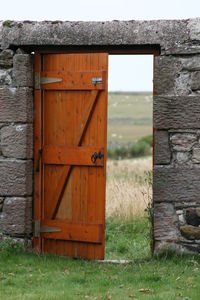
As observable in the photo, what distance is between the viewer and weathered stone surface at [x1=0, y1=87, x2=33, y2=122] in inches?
288

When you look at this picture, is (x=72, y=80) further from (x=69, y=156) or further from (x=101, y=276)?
(x=101, y=276)

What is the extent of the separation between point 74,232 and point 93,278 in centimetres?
125

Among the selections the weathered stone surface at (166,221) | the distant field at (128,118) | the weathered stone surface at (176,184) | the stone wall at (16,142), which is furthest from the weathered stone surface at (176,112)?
the distant field at (128,118)

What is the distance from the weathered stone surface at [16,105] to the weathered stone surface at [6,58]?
11.0 inches

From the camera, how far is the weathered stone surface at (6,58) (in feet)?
24.2

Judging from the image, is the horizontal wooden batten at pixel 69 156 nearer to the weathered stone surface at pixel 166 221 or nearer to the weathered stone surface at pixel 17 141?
the weathered stone surface at pixel 17 141

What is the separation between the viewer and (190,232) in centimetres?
689

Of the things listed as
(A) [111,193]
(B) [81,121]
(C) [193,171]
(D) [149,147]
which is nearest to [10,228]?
(B) [81,121]

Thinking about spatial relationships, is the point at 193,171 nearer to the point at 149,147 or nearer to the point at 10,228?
the point at 10,228

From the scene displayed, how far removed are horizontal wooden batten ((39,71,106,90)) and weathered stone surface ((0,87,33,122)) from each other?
0.80 ft

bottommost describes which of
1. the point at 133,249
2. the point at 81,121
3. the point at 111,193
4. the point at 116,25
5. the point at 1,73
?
the point at 133,249

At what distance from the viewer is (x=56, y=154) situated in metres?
7.43

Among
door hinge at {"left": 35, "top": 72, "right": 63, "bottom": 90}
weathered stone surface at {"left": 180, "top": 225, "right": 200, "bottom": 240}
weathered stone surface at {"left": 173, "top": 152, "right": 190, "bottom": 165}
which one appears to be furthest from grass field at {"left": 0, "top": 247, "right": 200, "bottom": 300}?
door hinge at {"left": 35, "top": 72, "right": 63, "bottom": 90}

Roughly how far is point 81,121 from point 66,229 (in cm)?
130
